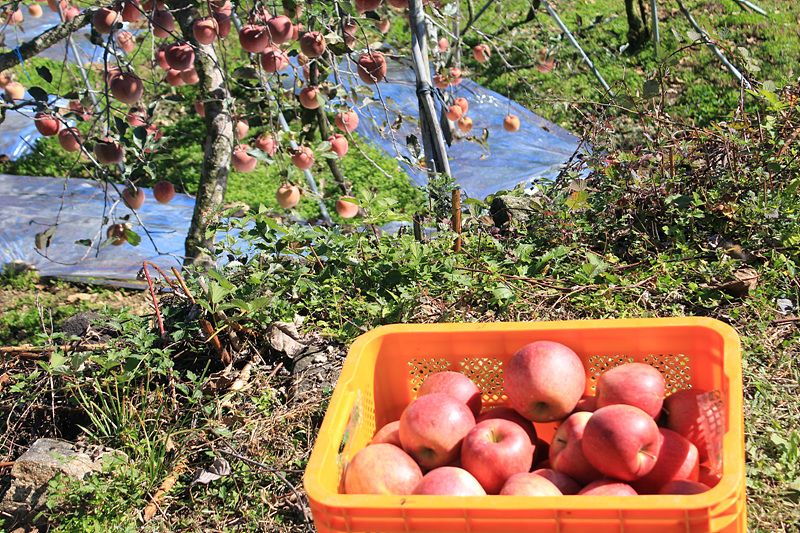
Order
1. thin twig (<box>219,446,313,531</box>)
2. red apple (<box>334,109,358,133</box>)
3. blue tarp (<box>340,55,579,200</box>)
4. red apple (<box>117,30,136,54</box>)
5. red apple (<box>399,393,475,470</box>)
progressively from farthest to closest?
blue tarp (<box>340,55,579,200</box>) < red apple (<box>117,30,136,54</box>) < red apple (<box>334,109,358,133</box>) < thin twig (<box>219,446,313,531</box>) < red apple (<box>399,393,475,470</box>)

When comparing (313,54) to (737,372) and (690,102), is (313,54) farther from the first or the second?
(690,102)

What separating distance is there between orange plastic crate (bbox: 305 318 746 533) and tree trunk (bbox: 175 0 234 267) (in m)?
1.43

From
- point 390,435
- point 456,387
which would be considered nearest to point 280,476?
point 390,435

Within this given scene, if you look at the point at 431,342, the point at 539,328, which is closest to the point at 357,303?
the point at 431,342

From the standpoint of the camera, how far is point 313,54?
2320mm

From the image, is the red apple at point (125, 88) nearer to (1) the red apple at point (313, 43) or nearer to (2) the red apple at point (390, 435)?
(1) the red apple at point (313, 43)

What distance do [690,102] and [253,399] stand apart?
14.6 feet

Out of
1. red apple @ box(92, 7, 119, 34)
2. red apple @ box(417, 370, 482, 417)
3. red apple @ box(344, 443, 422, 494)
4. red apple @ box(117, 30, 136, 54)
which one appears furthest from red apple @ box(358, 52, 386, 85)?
red apple @ box(344, 443, 422, 494)

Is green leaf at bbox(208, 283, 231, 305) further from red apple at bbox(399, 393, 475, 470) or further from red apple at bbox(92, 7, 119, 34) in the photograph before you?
red apple at bbox(92, 7, 119, 34)

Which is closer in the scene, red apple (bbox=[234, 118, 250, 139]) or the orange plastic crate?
the orange plastic crate

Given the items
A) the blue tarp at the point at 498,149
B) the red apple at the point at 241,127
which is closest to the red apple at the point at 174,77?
the red apple at the point at 241,127

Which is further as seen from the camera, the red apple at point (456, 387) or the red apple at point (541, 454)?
the red apple at point (456, 387)

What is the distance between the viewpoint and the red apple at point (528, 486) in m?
1.18

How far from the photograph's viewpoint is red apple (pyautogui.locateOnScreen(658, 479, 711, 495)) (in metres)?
1.15
